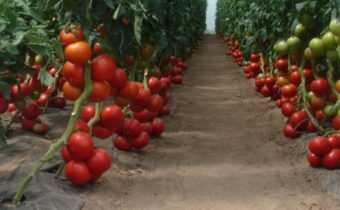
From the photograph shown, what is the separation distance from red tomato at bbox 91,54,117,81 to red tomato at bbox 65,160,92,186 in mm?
566

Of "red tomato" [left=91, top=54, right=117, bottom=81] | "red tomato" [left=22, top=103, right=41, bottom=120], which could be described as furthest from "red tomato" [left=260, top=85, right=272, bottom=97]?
"red tomato" [left=91, top=54, right=117, bottom=81]

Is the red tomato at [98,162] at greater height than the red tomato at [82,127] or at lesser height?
lesser

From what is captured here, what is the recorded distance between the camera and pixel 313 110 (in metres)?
4.51

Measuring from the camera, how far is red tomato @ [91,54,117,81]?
3.06 m

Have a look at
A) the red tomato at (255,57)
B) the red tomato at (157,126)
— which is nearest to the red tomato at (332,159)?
the red tomato at (157,126)

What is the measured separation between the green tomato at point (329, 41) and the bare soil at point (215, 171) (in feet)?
3.10

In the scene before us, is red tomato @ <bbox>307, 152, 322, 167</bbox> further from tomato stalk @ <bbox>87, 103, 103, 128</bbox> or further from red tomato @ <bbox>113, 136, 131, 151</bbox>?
tomato stalk @ <bbox>87, 103, 103, 128</bbox>

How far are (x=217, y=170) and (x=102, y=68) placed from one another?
153 cm

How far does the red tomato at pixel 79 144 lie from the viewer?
314cm

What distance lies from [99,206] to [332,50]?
6.92ft

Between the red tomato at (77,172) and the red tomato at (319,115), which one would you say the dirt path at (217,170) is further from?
the red tomato at (319,115)

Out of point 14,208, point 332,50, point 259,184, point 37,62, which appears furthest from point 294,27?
point 14,208

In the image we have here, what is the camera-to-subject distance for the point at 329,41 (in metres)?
3.87

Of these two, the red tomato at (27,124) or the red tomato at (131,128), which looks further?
the red tomato at (27,124)
